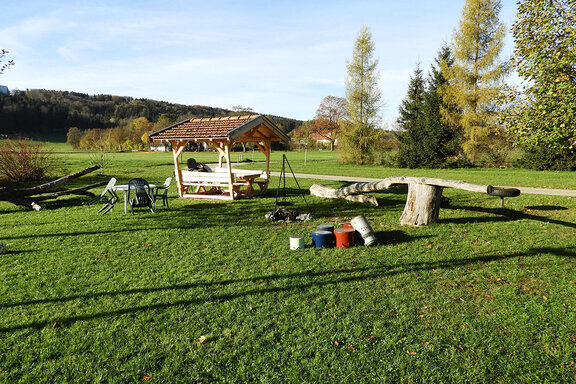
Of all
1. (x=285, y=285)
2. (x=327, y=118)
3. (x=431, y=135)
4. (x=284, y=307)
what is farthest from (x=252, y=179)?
(x=327, y=118)

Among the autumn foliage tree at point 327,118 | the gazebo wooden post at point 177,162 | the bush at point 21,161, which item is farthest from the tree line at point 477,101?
the autumn foliage tree at point 327,118

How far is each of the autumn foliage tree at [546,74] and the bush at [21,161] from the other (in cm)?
2282

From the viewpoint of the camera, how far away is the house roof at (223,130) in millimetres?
12422

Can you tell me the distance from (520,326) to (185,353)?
12.8 ft

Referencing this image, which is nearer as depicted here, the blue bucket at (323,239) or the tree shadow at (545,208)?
the blue bucket at (323,239)

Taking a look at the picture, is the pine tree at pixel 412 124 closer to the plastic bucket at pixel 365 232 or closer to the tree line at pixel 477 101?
the tree line at pixel 477 101

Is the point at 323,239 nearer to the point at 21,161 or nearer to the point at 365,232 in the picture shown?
the point at 365,232

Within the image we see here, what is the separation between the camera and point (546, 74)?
8.47 meters

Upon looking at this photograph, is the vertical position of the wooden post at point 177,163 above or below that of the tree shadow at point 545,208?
above

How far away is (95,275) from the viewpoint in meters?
5.44

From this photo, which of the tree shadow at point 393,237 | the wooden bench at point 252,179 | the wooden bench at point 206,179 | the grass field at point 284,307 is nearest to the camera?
the grass field at point 284,307

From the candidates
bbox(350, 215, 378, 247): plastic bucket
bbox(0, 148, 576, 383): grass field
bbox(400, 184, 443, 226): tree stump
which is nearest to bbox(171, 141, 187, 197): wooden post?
bbox(0, 148, 576, 383): grass field

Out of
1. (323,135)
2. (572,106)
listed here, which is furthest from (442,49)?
(323,135)

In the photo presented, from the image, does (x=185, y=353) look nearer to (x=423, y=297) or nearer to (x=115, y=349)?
(x=115, y=349)
